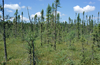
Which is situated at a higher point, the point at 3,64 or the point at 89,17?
the point at 89,17

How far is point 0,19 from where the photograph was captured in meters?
10.7

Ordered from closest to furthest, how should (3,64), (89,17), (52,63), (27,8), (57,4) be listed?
1. (27,8)
2. (3,64)
3. (52,63)
4. (57,4)
5. (89,17)

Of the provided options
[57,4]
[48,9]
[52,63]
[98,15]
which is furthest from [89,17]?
[52,63]

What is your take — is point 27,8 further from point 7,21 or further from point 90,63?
point 90,63

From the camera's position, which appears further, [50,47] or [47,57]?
[50,47]

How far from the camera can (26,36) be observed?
6457mm

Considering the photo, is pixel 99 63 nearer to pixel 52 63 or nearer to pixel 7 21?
pixel 52 63

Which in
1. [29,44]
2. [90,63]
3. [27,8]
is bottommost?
[90,63]

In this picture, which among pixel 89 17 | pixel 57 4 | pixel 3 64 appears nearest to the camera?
pixel 3 64

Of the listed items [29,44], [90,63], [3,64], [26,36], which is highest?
[26,36]

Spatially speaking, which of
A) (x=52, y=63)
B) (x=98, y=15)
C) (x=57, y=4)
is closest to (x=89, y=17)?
(x=98, y=15)

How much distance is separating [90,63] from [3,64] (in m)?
15.0

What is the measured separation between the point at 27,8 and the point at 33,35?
3858 millimetres

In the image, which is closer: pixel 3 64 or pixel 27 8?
pixel 27 8
